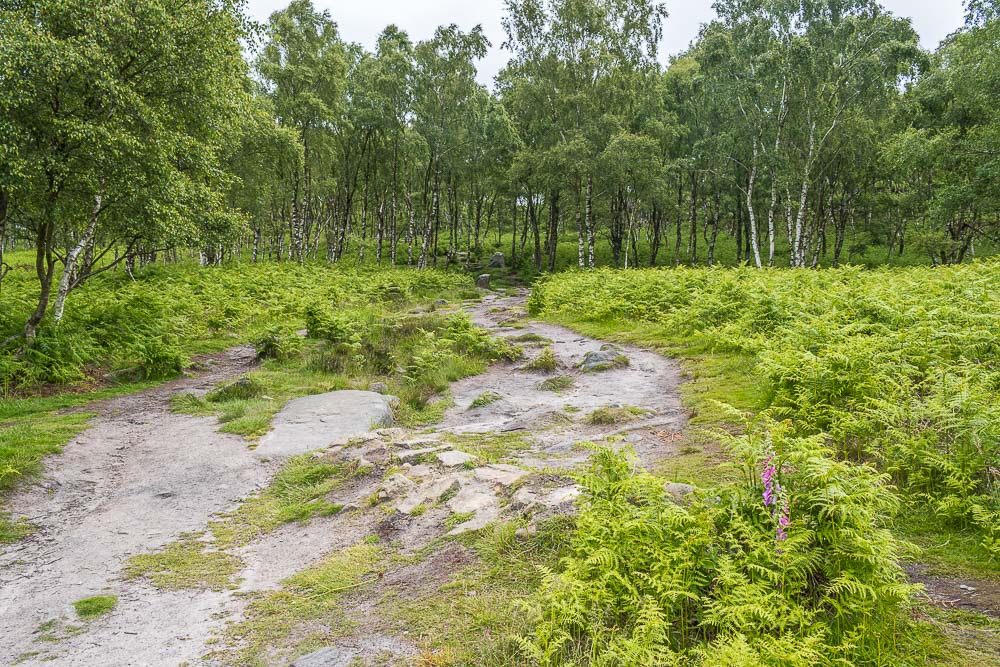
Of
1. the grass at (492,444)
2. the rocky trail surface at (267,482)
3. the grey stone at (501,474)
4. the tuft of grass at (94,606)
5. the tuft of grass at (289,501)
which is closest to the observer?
the rocky trail surface at (267,482)

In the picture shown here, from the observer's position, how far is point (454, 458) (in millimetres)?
7594

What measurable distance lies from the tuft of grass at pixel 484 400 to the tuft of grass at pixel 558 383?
1.20m

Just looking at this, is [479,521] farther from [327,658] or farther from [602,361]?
[602,361]

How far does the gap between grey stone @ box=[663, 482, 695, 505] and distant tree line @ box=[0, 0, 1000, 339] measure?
46.6 ft

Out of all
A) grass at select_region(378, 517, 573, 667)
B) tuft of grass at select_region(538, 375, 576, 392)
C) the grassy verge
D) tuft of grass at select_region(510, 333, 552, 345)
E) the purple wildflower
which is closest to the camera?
the purple wildflower

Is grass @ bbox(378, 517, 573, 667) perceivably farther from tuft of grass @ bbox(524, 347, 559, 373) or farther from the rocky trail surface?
tuft of grass @ bbox(524, 347, 559, 373)

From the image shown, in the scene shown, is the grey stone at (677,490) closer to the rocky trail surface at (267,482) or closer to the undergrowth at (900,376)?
the rocky trail surface at (267,482)

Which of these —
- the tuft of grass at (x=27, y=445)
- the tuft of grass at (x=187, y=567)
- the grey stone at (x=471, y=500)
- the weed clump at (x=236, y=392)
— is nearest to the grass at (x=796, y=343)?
the grey stone at (x=471, y=500)

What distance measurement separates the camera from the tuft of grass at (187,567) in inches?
219

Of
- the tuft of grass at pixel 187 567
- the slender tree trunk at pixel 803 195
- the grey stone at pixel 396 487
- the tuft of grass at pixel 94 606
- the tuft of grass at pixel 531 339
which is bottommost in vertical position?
the tuft of grass at pixel 187 567

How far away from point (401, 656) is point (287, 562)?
8.39ft

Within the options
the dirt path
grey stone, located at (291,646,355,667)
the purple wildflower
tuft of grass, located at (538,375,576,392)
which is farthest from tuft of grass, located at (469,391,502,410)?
the purple wildflower

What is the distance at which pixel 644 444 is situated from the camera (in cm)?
787

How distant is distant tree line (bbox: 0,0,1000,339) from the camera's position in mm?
14773
